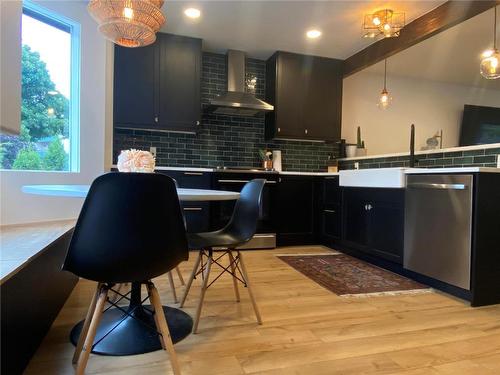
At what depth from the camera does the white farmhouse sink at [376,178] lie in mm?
2779

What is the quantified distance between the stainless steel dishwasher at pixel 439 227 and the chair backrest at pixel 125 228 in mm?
2016

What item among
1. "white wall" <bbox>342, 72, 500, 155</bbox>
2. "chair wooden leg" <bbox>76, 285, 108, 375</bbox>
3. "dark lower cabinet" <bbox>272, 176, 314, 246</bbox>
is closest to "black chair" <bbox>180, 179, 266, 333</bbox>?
"chair wooden leg" <bbox>76, 285, 108, 375</bbox>

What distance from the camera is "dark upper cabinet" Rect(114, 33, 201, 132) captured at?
358 centimetres

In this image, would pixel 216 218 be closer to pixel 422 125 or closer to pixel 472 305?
pixel 472 305

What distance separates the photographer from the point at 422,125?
5.14 m

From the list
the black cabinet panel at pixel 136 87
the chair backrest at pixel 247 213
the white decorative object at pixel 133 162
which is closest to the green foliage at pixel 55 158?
the black cabinet panel at pixel 136 87

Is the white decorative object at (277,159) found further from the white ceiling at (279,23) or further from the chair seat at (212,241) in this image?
the chair seat at (212,241)


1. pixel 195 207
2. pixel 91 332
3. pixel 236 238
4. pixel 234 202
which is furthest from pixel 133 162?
pixel 234 202

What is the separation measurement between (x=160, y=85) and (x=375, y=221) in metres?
2.76

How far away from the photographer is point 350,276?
2.79 metres

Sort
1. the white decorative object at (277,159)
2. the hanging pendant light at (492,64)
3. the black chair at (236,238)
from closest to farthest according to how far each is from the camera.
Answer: the black chair at (236,238) → the hanging pendant light at (492,64) → the white decorative object at (277,159)

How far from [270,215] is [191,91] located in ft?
5.76

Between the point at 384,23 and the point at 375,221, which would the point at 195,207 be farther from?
the point at 384,23

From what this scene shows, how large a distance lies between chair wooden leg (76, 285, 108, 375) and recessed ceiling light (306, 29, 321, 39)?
3.39 meters
